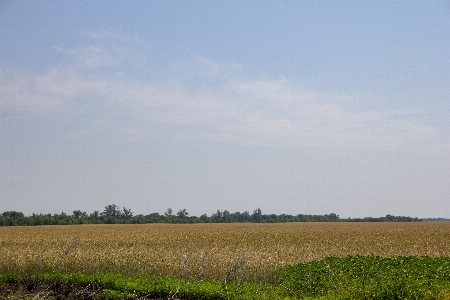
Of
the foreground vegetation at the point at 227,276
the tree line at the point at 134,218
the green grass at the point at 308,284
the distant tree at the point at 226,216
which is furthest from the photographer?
the distant tree at the point at 226,216

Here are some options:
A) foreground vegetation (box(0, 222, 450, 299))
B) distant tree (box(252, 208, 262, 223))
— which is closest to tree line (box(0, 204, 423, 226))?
distant tree (box(252, 208, 262, 223))

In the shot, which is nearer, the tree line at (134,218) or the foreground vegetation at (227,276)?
the foreground vegetation at (227,276)

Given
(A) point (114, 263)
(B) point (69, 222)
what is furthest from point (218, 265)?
(B) point (69, 222)

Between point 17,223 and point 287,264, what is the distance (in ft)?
395

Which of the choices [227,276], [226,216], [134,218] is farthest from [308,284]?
[226,216]

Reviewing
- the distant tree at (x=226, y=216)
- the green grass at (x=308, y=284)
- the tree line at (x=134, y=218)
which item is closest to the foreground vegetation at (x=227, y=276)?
the green grass at (x=308, y=284)

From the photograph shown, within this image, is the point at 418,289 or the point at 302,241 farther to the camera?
the point at 302,241

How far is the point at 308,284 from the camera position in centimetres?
1845

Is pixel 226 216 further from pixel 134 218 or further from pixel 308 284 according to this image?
pixel 308 284

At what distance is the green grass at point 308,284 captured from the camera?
15.1 m

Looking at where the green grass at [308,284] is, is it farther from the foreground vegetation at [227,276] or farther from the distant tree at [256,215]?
the distant tree at [256,215]

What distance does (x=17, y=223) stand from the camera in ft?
426

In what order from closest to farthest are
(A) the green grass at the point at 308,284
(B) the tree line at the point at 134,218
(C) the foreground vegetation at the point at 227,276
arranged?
(A) the green grass at the point at 308,284, (C) the foreground vegetation at the point at 227,276, (B) the tree line at the point at 134,218

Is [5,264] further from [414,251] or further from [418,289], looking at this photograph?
[414,251]
